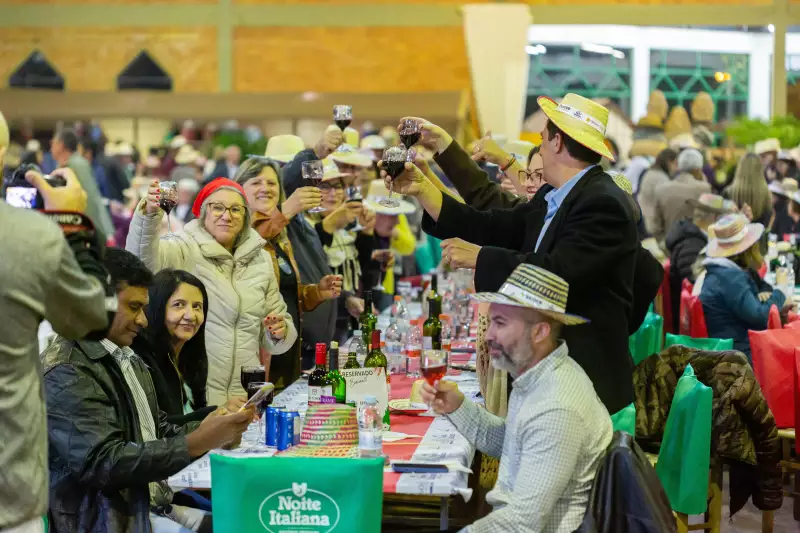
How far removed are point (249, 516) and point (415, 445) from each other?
0.86m

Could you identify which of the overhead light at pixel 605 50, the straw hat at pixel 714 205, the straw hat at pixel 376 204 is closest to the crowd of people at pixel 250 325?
the straw hat at pixel 376 204

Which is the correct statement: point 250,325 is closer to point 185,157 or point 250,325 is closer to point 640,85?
point 185,157

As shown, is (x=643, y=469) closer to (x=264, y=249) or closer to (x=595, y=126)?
(x=595, y=126)

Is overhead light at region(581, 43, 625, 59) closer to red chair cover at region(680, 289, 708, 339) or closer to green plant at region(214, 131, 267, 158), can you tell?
green plant at region(214, 131, 267, 158)

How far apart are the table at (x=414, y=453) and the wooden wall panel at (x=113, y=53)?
1696 cm

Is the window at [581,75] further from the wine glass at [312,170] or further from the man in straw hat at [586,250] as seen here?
the man in straw hat at [586,250]

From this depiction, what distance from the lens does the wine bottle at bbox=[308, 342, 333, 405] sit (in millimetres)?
3515

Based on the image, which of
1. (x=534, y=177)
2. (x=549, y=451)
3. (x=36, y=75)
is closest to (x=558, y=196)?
(x=549, y=451)

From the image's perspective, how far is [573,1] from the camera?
1914 centimetres

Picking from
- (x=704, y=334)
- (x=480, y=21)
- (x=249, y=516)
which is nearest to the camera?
(x=249, y=516)

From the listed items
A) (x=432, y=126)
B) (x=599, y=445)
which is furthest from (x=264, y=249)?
(x=599, y=445)

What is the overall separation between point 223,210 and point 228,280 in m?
0.27

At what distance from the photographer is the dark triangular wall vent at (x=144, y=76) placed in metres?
20.0

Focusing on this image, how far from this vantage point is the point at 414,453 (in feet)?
10.0
